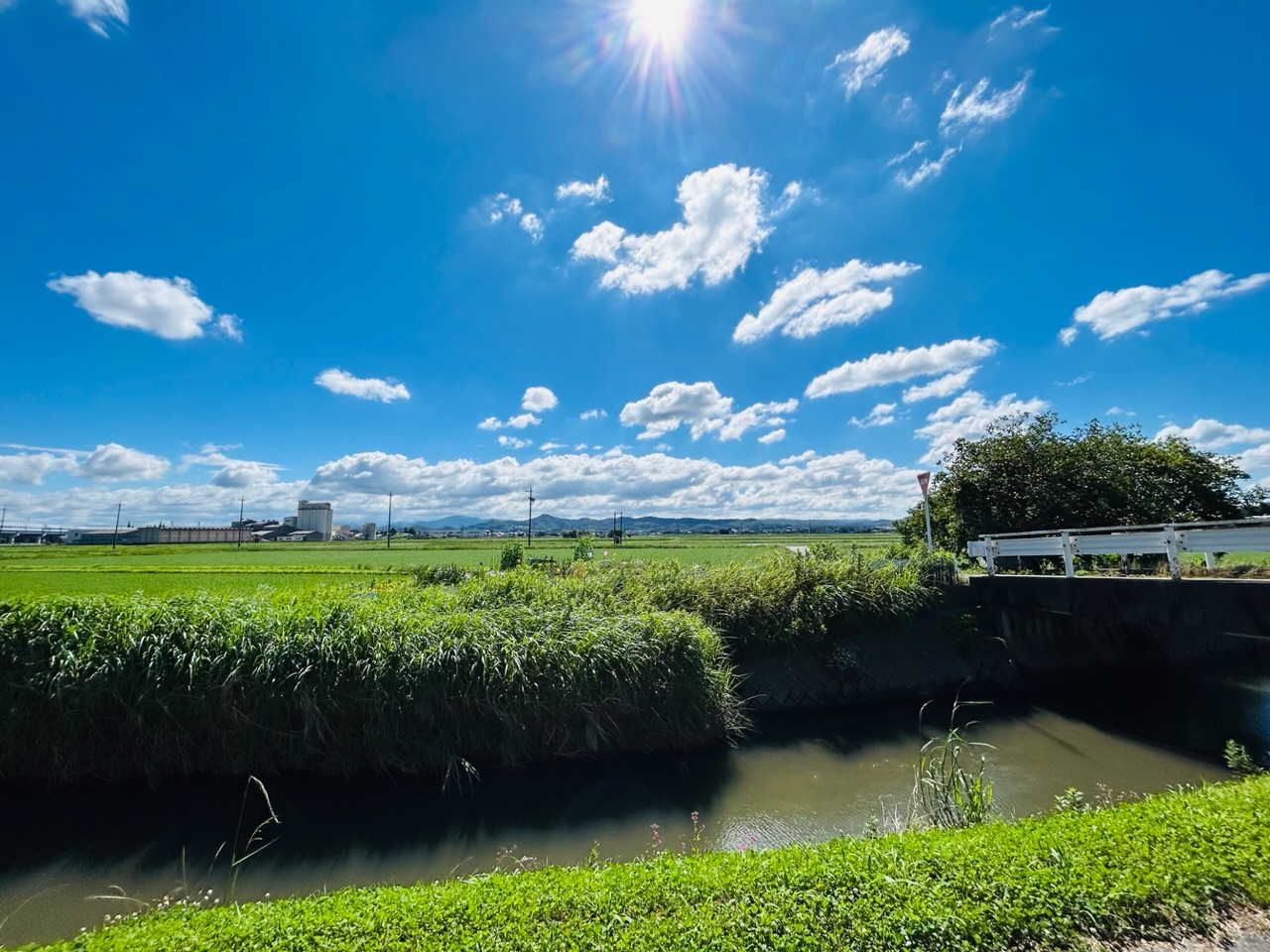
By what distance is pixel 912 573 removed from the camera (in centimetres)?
1108

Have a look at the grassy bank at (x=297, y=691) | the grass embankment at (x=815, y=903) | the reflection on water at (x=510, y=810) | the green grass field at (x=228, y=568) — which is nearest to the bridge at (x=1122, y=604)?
the reflection on water at (x=510, y=810)

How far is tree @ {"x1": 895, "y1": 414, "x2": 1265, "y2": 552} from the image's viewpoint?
1407 centimetres

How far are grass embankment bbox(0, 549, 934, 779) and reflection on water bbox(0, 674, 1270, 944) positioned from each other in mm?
335

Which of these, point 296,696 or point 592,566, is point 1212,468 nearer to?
point 592,566

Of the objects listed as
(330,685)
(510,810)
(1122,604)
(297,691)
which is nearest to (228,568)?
(297,691)

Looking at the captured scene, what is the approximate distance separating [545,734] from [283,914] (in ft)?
12.9

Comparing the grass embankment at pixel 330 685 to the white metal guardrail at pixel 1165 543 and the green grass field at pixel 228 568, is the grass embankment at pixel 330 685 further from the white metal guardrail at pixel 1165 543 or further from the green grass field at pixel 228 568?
the white metal guardrail at pixel 1165 543

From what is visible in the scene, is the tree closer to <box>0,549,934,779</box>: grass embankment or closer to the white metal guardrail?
the white metal guardrail

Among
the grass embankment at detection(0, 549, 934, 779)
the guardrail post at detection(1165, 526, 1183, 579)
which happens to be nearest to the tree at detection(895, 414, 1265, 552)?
the guardrail post at detection(1165, 526, 1183, 579)

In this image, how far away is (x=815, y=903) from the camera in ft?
8.83

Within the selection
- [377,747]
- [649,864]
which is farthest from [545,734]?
[649,864]

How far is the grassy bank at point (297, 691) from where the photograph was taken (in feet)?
19.1

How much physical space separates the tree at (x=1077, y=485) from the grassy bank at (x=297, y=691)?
13005mm

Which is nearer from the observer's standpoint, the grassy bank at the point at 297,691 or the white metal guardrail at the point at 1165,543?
the grassy bank at the point at 297,691
